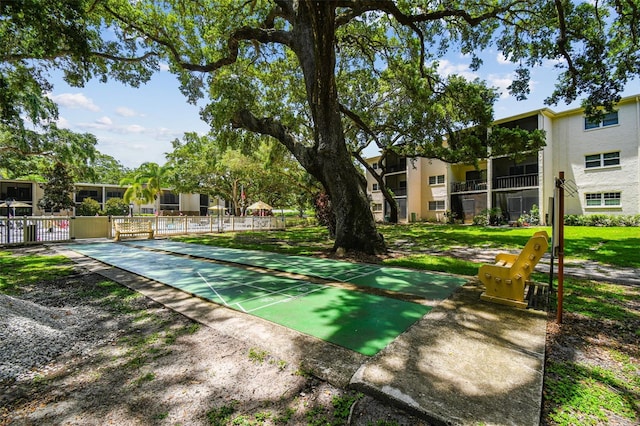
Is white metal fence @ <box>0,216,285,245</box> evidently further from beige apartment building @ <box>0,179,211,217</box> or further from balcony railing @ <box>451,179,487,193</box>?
balcony railing @ <box>451,179,487,193</box>

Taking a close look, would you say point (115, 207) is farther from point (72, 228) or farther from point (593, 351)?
point (593, 351)

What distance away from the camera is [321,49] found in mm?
7414

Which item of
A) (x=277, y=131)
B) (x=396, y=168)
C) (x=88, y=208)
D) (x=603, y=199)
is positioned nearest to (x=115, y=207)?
(x=88, y=208)

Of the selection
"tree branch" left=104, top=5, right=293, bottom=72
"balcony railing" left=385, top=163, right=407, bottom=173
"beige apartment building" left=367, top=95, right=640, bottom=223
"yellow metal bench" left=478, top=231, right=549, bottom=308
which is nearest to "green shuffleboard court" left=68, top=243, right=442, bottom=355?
"yellow metal bench" left=478, top=231, right=549, bottom=308

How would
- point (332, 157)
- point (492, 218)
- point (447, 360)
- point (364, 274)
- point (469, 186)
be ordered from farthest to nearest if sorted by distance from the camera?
1. point (469, 186)
2. point (492, 218)
3. point (332, 157)
4. point (364, 274)
5. point (447, 360)

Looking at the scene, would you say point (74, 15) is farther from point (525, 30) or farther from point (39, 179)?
point (39, 179)

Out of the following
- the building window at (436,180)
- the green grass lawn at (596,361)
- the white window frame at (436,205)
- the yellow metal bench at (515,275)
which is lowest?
the green grass lawn at (596,361)

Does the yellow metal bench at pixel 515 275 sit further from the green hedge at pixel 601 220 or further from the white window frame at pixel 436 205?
the white window frame at pixel 436 205

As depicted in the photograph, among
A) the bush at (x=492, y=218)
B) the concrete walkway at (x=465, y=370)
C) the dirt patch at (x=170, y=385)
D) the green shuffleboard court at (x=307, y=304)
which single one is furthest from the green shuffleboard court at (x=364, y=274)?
the bush at (x=492, y=218)

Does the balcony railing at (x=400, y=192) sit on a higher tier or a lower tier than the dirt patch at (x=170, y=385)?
higher

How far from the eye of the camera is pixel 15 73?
9945 mm

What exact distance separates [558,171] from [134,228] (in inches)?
1118

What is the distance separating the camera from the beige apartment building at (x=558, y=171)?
18.0m

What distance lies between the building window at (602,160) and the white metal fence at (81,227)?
83.1 feet
